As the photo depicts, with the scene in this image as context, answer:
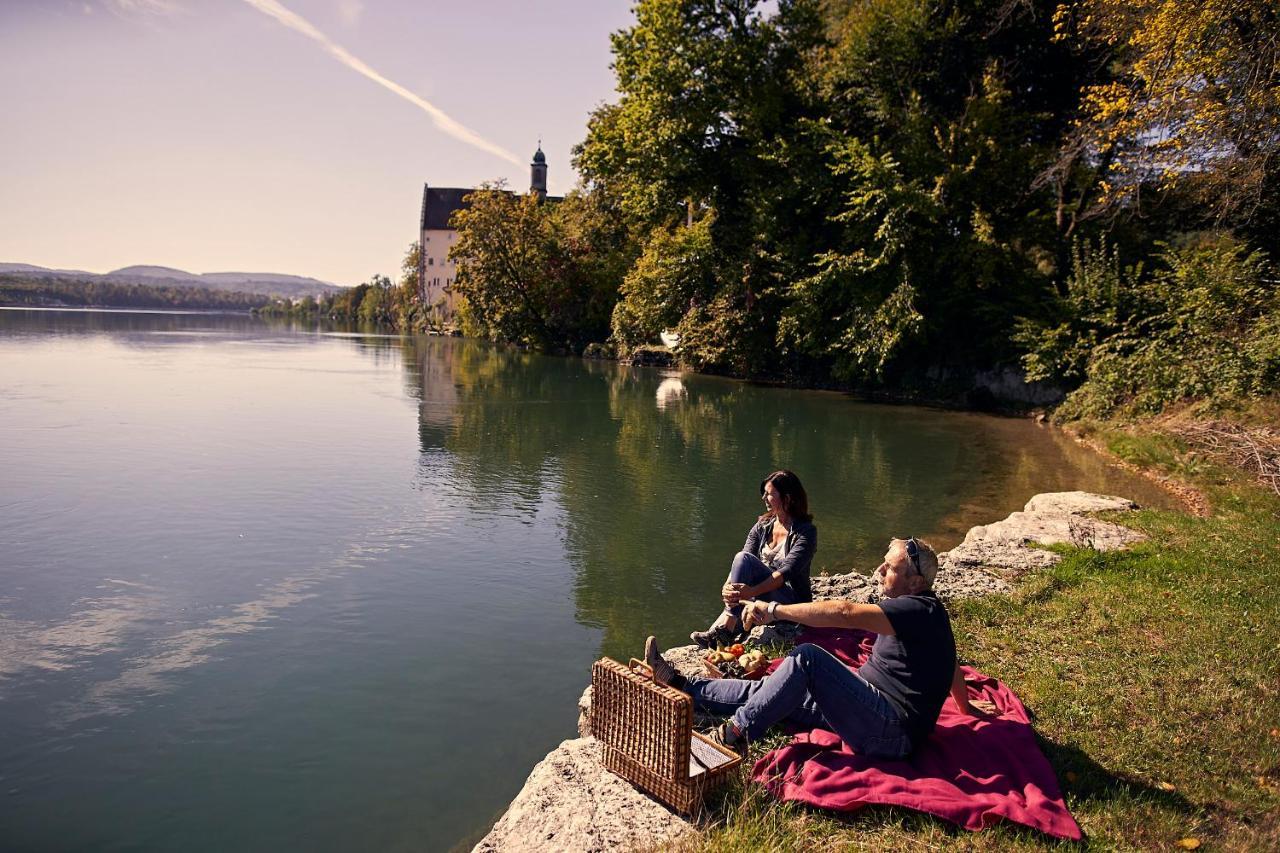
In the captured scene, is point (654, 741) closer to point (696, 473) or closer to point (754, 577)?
point (754, 577)

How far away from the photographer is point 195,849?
4496 millimetres

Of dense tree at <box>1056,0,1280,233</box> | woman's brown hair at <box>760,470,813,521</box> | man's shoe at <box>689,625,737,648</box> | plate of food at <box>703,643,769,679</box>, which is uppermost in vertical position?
dense tree at <box>1056,0,1280,233</box>

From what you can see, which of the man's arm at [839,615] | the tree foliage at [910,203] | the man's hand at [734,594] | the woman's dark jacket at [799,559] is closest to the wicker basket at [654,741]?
the man's arm at [839,615]

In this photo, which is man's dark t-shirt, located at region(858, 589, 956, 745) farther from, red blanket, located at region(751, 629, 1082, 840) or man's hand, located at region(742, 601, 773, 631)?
man's hand, located at region(742, 601, 773, 631)

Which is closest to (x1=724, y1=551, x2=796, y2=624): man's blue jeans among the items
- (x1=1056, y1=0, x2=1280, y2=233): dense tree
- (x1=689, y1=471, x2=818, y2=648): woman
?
(x1=689, y1=471, x2=818, y2=648): woman

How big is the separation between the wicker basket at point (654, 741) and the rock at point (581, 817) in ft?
→ 0.28

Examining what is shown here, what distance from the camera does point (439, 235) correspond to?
10888cm

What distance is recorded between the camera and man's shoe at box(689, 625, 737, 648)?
617 centimetres

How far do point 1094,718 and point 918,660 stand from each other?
1.67 m

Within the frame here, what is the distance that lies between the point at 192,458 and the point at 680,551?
1044cm

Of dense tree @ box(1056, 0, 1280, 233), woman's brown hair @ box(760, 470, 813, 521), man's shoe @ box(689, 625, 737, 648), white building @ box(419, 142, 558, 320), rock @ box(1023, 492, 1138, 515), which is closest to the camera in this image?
man's shoe @ box(689, 625, 737, 648)

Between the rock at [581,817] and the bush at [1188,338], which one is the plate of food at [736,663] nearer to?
the rock at [581,817]

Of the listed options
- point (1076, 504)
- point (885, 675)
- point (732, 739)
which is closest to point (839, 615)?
point (885, 675)

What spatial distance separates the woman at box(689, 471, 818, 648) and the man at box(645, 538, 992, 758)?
167cm
